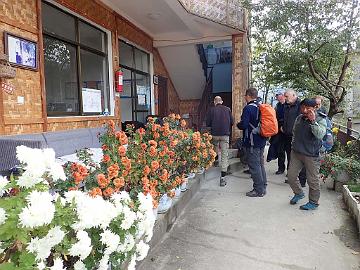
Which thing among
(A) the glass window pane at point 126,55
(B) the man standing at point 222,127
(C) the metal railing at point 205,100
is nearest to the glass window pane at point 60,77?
(A) the glass window pane at point 126,55

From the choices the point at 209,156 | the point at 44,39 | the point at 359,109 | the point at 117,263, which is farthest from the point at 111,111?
the point at 359,109

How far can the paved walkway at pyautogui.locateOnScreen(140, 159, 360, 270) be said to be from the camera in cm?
288

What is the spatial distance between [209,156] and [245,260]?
2.22 metres

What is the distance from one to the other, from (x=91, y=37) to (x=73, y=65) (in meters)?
0.92

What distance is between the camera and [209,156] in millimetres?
4980

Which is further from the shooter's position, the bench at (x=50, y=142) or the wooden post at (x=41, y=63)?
the wooden post at (x=41, y=63)

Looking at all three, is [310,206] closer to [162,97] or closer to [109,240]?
[109,240]

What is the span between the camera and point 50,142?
4555mm

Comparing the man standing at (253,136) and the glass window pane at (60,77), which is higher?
the glass window pane at (60,77)

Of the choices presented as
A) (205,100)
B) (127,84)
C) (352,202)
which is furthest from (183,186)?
(205,100)

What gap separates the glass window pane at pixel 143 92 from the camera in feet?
28.9

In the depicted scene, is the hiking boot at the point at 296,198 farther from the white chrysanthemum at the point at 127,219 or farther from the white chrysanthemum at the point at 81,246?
the white chrysanthemum at the point at 81,246

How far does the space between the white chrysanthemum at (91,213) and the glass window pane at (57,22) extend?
173 inches

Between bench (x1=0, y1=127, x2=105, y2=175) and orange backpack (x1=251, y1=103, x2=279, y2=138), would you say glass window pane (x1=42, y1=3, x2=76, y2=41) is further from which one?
orange backpack (x1=251, y1=103, x2=279, y2=138)
